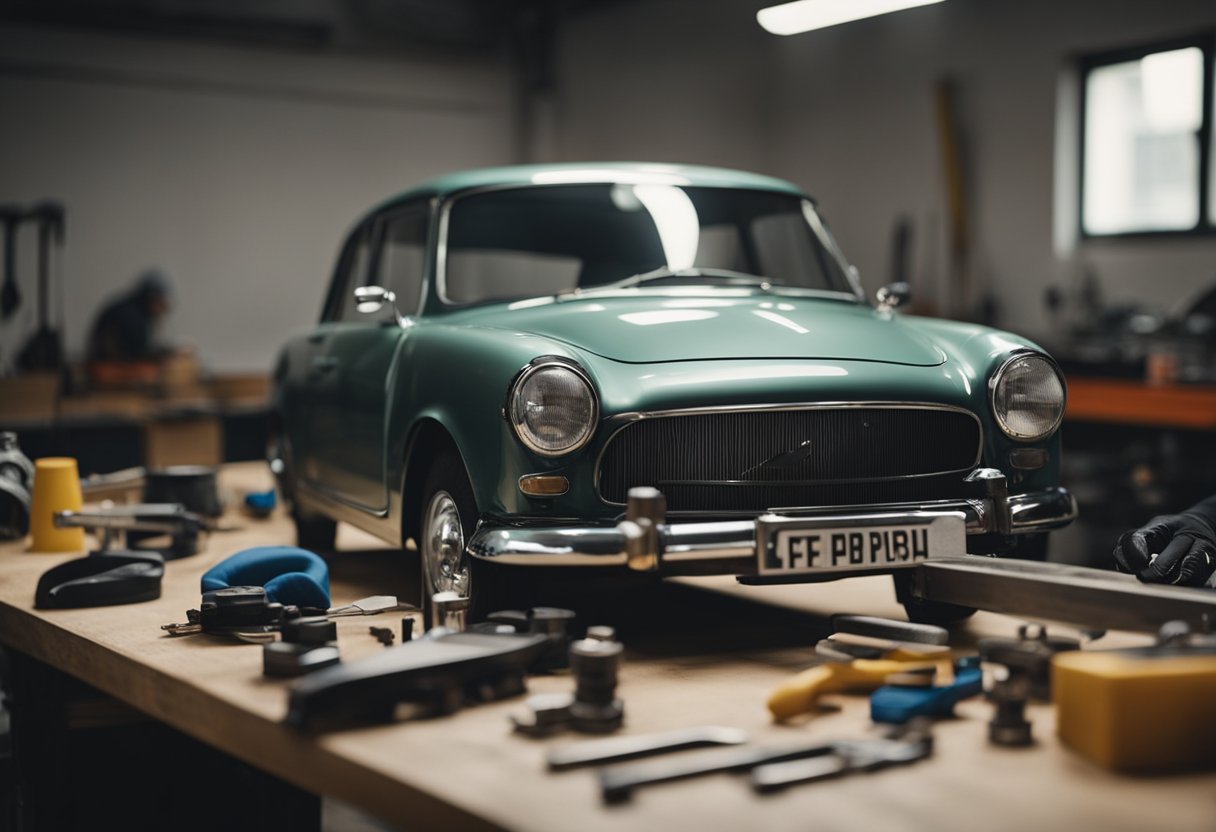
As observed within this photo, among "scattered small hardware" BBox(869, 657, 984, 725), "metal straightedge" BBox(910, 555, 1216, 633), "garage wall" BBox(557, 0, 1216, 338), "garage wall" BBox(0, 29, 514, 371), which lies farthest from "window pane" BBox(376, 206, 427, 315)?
"garage wall" BBox(0, 29, 514, 371)

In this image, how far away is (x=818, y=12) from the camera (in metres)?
6.43

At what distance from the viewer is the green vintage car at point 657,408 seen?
260 cm

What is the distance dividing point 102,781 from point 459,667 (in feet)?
4.91

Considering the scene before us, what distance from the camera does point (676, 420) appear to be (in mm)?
2633

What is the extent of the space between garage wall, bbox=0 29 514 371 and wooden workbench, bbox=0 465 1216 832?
7.82 meters

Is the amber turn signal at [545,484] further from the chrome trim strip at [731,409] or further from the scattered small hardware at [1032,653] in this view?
the scattered small hardware at [1032,653]

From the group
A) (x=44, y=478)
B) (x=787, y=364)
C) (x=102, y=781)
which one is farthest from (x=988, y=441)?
(x=44, y=478)

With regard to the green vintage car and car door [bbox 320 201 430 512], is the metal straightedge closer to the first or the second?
the green vintage car

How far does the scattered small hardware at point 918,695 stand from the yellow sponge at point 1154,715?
31 centimetres

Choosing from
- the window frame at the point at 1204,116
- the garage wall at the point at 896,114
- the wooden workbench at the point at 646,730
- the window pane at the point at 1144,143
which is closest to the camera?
the wooden workbench at the point at 646,730

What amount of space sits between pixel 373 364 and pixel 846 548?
4.74 ft

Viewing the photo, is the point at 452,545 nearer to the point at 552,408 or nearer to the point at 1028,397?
the point at 552,408

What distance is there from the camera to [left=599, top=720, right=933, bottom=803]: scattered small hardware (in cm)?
174

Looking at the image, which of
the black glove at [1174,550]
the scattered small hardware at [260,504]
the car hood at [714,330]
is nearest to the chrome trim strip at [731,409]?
the car hood at [714,330]
